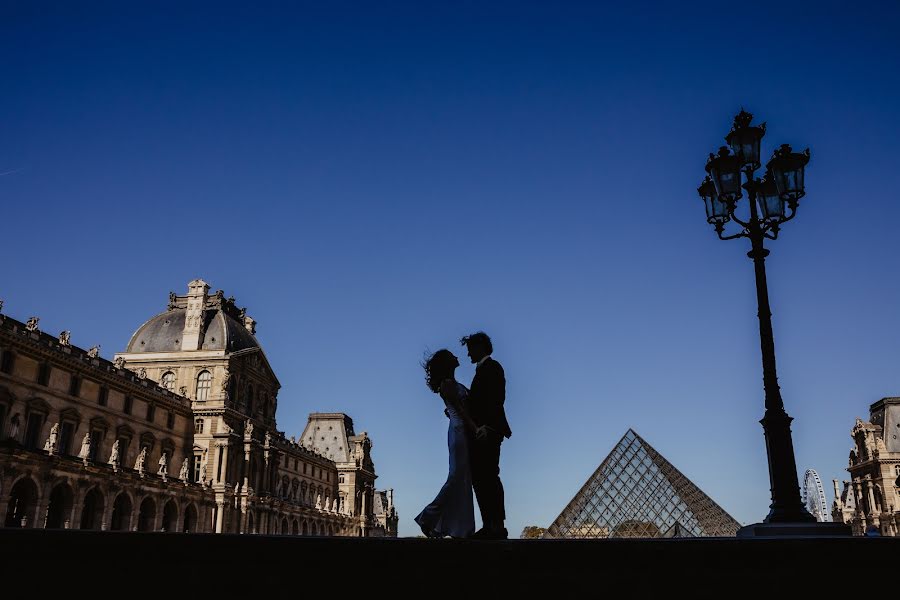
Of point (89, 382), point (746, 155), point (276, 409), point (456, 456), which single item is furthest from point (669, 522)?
point (456, 456)

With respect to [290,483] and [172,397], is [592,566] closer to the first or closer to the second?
[172,397]

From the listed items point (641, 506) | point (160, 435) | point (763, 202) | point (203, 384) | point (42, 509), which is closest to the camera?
point (763, 202)

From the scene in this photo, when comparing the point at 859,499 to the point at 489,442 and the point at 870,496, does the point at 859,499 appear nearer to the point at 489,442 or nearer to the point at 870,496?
the point at 870,496

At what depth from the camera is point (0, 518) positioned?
26.7 m

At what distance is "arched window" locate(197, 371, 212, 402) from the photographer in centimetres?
4744

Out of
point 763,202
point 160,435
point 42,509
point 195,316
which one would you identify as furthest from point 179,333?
point 763,202

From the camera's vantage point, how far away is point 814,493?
81188mm

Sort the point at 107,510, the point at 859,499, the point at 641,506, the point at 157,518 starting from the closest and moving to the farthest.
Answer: the point at 107,510, the point at 157,518, the point at 641,506, the point at 859,499

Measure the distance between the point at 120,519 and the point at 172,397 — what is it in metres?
9.35

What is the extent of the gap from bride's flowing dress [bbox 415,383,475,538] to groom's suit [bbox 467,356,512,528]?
0.35ft

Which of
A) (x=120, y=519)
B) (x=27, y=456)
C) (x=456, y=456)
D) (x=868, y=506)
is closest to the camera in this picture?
(x=456, y=456)

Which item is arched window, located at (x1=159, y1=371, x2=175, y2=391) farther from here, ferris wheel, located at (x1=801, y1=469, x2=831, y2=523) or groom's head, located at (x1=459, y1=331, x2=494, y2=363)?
ferris wheel, located at (x1=801, y1=469, x2=831, y2=523)

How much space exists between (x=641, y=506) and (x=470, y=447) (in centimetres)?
4415

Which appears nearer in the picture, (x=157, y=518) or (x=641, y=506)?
(x=157, y=518)
